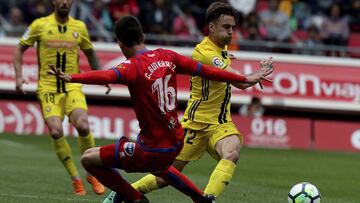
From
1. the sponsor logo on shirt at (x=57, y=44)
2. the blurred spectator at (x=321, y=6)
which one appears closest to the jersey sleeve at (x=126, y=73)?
the sponsor logo on shirt at (x=57, y=44)

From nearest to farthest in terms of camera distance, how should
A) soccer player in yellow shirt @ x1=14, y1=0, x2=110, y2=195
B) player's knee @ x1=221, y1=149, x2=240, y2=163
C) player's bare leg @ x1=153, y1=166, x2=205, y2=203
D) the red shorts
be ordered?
the red shorts, player's bare leg @ x1=153, y1=166, x2=205, y2=203, player's knee @ x1=221, y1=149, x2=240, y2=163, soccer player in yellow shirt @ x1=14, y1=0, x2=110, y2=195

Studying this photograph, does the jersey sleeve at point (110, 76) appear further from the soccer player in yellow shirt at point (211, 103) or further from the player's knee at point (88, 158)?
the soccer player in yellow shirt at point (211, 103)

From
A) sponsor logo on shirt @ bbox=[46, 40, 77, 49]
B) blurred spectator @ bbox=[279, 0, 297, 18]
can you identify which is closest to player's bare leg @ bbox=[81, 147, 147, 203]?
sponsor logo on shirt @ bbox=[46, 40, 77, 49]

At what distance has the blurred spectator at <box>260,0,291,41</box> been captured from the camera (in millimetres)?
25734

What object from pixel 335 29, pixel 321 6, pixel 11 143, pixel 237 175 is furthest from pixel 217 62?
pixel 321 6

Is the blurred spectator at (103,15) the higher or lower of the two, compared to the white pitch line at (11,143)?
higher

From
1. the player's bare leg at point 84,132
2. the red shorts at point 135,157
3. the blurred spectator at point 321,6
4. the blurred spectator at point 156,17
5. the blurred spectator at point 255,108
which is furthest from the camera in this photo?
the blurred spectator at point 321,6

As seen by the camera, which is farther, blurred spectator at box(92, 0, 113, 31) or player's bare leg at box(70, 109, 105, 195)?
blurred spectator at box(92, 0, 113, 31)

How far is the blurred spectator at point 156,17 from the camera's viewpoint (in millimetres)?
24953

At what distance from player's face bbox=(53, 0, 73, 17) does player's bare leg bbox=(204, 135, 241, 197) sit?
3666 mm

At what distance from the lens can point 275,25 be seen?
25.9 metres

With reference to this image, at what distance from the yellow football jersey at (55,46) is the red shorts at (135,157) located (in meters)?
3.83

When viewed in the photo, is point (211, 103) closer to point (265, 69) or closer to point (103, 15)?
point (265, 69)

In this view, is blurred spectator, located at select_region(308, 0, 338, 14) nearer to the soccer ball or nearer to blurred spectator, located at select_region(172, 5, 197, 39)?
blurred spectator, located at select_region(172, 5, 197, 39)
